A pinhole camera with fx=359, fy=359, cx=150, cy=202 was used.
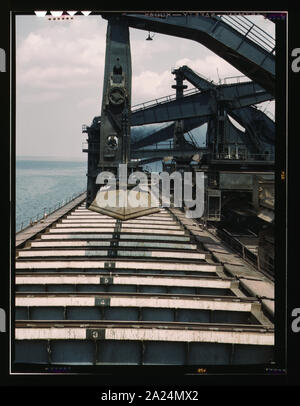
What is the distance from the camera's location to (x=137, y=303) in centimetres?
891

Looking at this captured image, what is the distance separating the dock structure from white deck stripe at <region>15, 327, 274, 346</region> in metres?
0.02

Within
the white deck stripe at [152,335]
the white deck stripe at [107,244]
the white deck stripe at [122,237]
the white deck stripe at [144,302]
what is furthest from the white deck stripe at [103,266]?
the white deck stripe at [152,335]

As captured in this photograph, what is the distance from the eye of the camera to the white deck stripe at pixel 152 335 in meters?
7.24

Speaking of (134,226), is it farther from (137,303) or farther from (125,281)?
(137,303)

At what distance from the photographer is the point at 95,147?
28.8m

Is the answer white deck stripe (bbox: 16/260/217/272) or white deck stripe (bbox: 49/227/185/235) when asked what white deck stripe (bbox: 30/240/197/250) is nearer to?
white deck stripe (bbox: 49/227/185/235)

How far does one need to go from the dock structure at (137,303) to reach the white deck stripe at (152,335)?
2 centimetres

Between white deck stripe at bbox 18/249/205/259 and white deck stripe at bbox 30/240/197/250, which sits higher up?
white deck stripe at bbox 30/240/197/250

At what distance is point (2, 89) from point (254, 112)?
102ft

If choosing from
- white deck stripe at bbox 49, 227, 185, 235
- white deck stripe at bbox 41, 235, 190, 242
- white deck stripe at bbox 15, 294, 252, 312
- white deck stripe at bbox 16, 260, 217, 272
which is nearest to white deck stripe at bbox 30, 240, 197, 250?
white deck stripe at bbox 41, 235, 190, 242

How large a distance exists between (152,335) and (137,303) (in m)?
1.68

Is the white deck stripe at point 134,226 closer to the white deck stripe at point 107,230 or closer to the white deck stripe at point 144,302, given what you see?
the white deck stripe at point 107,230

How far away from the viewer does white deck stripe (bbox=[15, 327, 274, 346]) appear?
7.24 m
